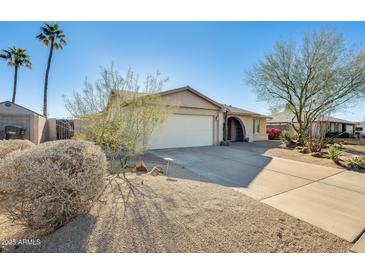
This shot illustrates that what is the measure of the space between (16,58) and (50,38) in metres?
4.54

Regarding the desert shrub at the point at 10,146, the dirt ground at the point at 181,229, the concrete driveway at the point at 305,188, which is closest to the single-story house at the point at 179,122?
the concrete driveway at the point at 305,188

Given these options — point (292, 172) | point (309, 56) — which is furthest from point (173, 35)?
point (309, 56)

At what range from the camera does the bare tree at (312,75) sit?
516 inches

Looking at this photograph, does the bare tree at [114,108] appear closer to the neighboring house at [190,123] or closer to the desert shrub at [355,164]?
the neighboring house at [190,123]

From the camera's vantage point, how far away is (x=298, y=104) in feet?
52.8

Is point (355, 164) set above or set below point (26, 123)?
below

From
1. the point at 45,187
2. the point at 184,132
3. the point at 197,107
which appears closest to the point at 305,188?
the point at 45,187

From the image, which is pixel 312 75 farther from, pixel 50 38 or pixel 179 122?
pixel 50 38

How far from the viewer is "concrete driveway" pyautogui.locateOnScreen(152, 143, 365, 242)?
3.52 meters

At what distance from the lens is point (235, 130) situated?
744 inches

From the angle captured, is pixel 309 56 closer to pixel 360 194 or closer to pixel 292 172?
pixel 292 172

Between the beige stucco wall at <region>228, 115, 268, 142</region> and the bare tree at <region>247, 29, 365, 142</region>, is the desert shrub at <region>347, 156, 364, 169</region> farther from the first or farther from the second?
the beige stucco wall at <region>228, 115, 268, 142</region>

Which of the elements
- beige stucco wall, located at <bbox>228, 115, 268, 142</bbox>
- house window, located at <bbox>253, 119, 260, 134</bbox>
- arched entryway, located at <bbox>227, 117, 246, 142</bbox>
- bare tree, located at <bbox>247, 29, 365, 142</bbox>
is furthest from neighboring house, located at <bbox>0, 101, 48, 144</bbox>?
house window, located at <bbox>253, 119, 260, 134</bbox>

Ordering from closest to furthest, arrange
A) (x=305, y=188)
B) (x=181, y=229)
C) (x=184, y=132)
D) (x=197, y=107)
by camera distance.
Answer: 1. (x=181, y=229)
2. (x=305, y=188)
3. (x=184, y=132)
4. (x=197, y=107)
